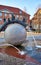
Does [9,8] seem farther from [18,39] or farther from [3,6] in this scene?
[18,39]

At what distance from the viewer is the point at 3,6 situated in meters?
52.7

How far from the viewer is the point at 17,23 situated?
8.53 metres

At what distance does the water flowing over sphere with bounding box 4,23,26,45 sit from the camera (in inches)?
311

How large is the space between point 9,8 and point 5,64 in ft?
166

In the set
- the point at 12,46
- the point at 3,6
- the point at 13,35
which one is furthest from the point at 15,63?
the point at 3,6

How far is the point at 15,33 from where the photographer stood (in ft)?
25.8

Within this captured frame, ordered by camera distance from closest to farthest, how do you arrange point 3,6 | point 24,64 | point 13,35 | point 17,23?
point 24,64 < point 13,35 < point 17,23 < point 3,6

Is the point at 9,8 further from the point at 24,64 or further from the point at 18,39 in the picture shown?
the point at 24,64

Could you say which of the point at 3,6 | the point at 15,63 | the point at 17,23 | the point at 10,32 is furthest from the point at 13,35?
the point at 3,6

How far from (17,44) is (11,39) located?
0.53 m

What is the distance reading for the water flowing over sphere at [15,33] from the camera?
7.89m

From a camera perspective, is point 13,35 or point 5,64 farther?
point 13,35

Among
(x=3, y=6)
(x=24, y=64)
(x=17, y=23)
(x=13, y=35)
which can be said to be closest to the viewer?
(x=24, y=64)

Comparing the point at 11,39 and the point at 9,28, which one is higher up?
the point at 9,28
